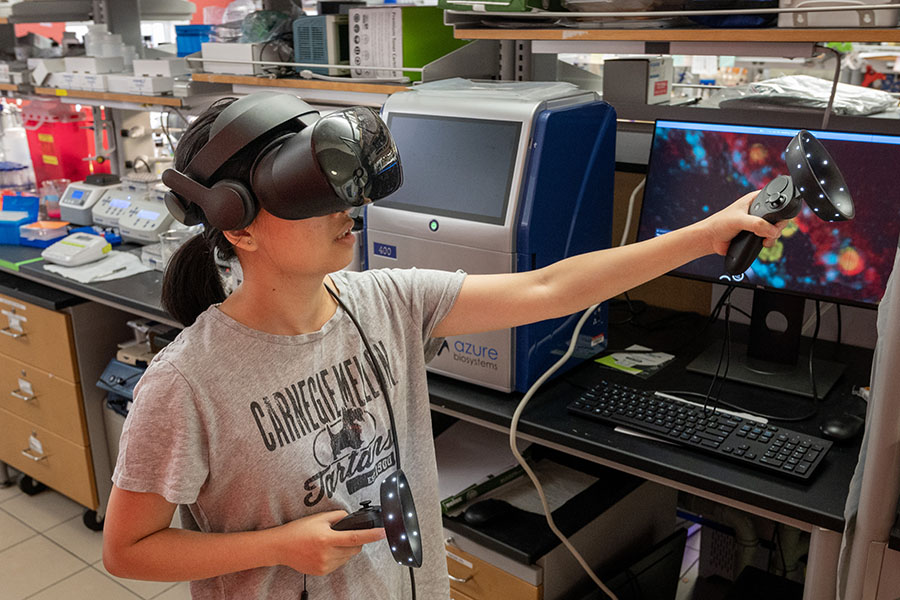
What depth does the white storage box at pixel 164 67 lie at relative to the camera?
275cm

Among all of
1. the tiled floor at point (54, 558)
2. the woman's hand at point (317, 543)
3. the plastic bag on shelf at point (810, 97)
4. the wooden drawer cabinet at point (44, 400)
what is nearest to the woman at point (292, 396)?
the woman's hand at point (317, 543)

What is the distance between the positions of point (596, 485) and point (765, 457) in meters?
0.55

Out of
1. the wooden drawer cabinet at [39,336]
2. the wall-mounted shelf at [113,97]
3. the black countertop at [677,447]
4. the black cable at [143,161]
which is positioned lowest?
the wooden drawer cabinet at [39,336]

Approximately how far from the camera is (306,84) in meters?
2.21

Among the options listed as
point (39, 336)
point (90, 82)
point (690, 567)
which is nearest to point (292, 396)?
point (690, 567)

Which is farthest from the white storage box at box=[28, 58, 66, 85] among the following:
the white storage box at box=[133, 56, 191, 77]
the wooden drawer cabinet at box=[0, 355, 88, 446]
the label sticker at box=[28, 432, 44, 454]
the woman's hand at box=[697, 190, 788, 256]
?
the woman's hand at box=[697, 190, 788, 256]

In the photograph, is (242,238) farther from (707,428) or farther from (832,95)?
(832,95)

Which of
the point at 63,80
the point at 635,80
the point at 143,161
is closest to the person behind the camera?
the point at 635,80

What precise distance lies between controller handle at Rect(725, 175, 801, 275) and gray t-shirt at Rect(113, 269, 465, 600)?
42cm

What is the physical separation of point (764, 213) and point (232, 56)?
183 centimetres

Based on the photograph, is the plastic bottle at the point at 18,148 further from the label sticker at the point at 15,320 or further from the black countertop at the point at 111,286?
the label sticker at the point at 15,320

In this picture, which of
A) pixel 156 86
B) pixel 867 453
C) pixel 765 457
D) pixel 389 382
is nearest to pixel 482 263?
pixel 389 382

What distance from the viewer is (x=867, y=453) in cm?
121

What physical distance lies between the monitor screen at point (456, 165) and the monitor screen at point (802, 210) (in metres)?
0.40
